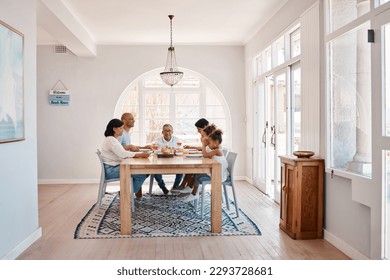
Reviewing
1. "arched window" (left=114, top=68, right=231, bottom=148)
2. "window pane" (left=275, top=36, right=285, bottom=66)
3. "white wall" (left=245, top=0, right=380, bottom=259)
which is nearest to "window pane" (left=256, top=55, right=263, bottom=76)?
"window pane" (left=275, top=36, right=285, bottom=66)

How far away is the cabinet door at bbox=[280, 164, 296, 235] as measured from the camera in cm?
397

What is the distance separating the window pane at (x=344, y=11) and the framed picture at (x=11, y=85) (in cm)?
292

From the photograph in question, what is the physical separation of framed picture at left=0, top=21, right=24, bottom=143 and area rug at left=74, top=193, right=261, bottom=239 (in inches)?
51.9

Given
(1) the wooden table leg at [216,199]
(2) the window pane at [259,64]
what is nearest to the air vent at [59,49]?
(2) the window pane at [259,64]

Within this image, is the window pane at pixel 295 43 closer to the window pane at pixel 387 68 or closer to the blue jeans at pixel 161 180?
the window pane at pixel 387 68

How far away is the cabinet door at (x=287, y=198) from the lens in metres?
3.97

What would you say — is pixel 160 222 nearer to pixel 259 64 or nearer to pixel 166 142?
pixel 166 142

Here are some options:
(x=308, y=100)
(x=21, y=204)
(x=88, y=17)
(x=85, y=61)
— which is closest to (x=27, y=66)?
(x=21, y=204)

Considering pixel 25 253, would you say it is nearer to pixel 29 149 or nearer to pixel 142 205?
pixel 29 149

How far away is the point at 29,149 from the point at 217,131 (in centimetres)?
211

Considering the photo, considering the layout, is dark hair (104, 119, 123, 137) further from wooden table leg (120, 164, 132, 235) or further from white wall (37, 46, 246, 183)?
white wall (37, 46, 246, 183)

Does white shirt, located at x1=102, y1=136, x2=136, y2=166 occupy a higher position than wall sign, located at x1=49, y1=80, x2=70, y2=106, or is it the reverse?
wall sign, located at x1=49, y1=80, x2=70, y2=106

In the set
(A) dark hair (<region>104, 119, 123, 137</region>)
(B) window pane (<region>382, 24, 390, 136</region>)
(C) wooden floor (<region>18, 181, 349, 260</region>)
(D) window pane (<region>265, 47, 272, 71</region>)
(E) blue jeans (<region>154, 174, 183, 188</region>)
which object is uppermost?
(D) window pane (<region>265, 47, 272, 71</region>)
